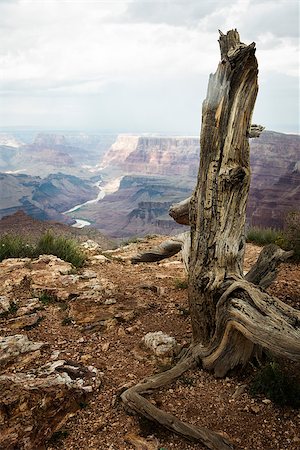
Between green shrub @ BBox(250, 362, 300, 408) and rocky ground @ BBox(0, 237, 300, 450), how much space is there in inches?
3.1

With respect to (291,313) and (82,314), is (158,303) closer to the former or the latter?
(82,314)

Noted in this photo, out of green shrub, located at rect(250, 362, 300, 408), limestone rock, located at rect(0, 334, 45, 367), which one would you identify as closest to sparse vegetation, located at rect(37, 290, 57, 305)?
limestone rock, located at rect(0, 334, 45, 367)

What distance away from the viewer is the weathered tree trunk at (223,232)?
12.8ft

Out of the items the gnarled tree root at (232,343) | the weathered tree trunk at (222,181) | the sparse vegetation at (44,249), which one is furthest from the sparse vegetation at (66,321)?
the sparse vegetation at (44,249)

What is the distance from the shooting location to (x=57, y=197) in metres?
141

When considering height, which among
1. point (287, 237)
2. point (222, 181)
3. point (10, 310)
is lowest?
point (10, 310)

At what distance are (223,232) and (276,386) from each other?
162 cm

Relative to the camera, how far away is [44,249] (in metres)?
9.39

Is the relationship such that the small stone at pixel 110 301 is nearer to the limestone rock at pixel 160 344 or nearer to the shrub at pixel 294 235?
the limestone rock at pixel 160 344

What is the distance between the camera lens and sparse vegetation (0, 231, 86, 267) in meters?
9.05

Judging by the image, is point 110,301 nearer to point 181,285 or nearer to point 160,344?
point 181,285

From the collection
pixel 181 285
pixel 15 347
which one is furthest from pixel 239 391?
pixel 181 285

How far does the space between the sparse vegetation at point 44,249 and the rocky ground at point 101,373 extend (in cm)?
158

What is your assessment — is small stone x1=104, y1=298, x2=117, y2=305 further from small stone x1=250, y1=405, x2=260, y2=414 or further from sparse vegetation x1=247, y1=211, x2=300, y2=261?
sparse vegetation x1=247, y1=211, x2=300, y2=261
